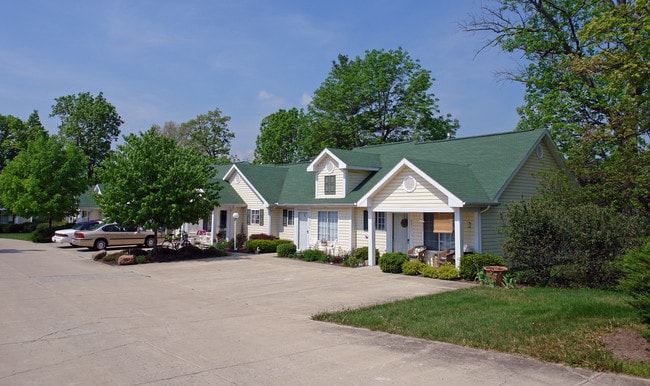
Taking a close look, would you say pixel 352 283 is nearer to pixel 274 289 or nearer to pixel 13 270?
→ pixel 274 289

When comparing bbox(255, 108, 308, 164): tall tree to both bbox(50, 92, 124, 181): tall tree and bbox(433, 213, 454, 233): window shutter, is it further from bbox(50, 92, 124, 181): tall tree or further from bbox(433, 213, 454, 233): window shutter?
bbox(433, 213, 454, 233): window shutter

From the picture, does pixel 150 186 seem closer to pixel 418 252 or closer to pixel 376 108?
pixel 418 252

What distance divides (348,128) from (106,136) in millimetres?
36918

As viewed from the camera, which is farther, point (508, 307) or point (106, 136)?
point (106, 136)

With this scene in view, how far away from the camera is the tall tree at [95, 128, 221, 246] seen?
22.1 metres

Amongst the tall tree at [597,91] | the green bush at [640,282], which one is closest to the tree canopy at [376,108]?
the tall tree at [597,91]

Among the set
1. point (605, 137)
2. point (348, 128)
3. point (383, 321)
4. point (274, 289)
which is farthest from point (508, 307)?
point (348, 128)

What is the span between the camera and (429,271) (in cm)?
1686

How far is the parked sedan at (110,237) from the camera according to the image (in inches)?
1057

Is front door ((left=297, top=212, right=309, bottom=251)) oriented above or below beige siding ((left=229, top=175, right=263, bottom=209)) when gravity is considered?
below

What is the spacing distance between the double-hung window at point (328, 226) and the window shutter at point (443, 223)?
22.5ft

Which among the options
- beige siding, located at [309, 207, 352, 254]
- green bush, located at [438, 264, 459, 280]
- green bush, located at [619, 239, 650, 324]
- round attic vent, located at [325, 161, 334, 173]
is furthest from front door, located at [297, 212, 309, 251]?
green bush, located at [619, 239, 650, 324]

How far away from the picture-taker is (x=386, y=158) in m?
25.6

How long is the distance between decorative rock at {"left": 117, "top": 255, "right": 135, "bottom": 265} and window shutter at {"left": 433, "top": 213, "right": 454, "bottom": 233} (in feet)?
45.5
